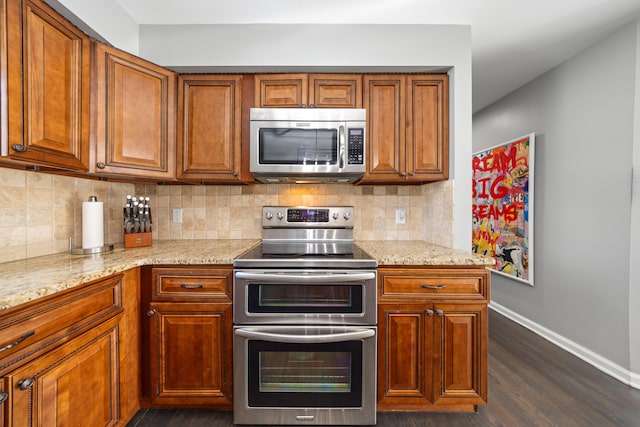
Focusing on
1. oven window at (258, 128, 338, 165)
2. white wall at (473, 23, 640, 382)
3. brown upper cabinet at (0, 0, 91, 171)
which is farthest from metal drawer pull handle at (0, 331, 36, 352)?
white wall at (473, 23, 640, 382)

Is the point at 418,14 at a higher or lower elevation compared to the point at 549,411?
higher

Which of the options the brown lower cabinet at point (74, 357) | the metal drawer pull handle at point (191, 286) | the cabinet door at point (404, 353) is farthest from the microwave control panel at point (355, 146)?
the brown lower cabinet at point (74, 357)

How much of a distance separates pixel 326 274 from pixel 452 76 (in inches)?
62.2

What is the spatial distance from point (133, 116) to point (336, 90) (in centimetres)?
130

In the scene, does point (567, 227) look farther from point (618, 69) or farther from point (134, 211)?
point (134, 211)

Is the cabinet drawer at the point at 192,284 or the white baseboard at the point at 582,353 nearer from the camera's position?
the cabinet drawer at the point at 192,284

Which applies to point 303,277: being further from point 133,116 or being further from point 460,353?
point 133,116

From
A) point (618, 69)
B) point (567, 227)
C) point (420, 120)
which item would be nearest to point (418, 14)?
point (420, 120)

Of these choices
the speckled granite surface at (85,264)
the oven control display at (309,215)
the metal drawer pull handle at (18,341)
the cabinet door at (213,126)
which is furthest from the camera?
the oven control display at (309,215)

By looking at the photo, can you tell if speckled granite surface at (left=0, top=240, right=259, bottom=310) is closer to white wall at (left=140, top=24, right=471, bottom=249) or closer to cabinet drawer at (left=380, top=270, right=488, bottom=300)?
cabinet drawer at (left=380, top=270, right=488, bottom=300)

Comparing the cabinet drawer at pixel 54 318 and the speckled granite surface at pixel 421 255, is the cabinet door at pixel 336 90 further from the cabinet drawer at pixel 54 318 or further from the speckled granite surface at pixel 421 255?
the cabinet drawer at pixel 54 318

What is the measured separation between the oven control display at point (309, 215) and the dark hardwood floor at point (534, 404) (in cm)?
132

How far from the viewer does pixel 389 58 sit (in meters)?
1.95

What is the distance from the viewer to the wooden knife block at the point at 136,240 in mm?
1936
